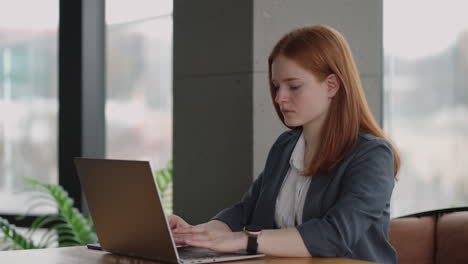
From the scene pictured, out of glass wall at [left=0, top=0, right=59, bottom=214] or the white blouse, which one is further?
glass wall at [left=0, top=0, right=59, bottom=214]

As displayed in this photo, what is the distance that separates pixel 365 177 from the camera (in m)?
2.41

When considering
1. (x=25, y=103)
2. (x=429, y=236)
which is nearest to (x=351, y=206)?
(x=429, y=236)

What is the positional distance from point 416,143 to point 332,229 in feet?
6.75

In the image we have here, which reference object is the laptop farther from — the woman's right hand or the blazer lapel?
the blazer lapel

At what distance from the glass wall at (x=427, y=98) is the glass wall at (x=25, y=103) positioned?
256cm

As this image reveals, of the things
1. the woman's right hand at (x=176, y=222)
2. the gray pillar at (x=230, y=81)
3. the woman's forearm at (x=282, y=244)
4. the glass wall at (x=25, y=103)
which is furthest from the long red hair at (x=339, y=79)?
the glass wall at (x=25, y=103)

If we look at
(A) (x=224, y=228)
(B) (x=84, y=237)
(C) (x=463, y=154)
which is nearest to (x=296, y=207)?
(A) (x=224, y=228)

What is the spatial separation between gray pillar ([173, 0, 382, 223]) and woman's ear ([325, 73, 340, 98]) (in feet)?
3.00

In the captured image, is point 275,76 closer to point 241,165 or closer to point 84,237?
point 241,165

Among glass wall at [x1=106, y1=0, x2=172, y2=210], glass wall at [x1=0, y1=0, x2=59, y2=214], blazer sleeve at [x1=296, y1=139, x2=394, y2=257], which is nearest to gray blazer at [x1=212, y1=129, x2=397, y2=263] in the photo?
blazer sleeve at [x1=296, y1=139, x2=394, y2=257]

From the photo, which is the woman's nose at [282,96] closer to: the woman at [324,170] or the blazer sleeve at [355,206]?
the woman at [324,170]

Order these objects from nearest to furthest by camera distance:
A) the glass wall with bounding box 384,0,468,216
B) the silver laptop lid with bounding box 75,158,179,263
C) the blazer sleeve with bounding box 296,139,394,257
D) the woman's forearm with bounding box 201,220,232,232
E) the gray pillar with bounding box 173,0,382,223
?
the silver laptop lid with bounding box 75,158,179,263
the blazer sleeve with bounding box 296,139,394,257
the woman's forearm with bounding box 201,220,232,232
the gray pillar with bounding box 173,0,382,223
the glass wall with bounding box 384,0,468,216

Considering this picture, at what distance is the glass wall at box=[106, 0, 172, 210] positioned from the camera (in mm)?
5309

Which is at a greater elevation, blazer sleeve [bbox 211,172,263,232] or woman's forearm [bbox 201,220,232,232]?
blazer sleeve [bbox 211,172,263,232]
